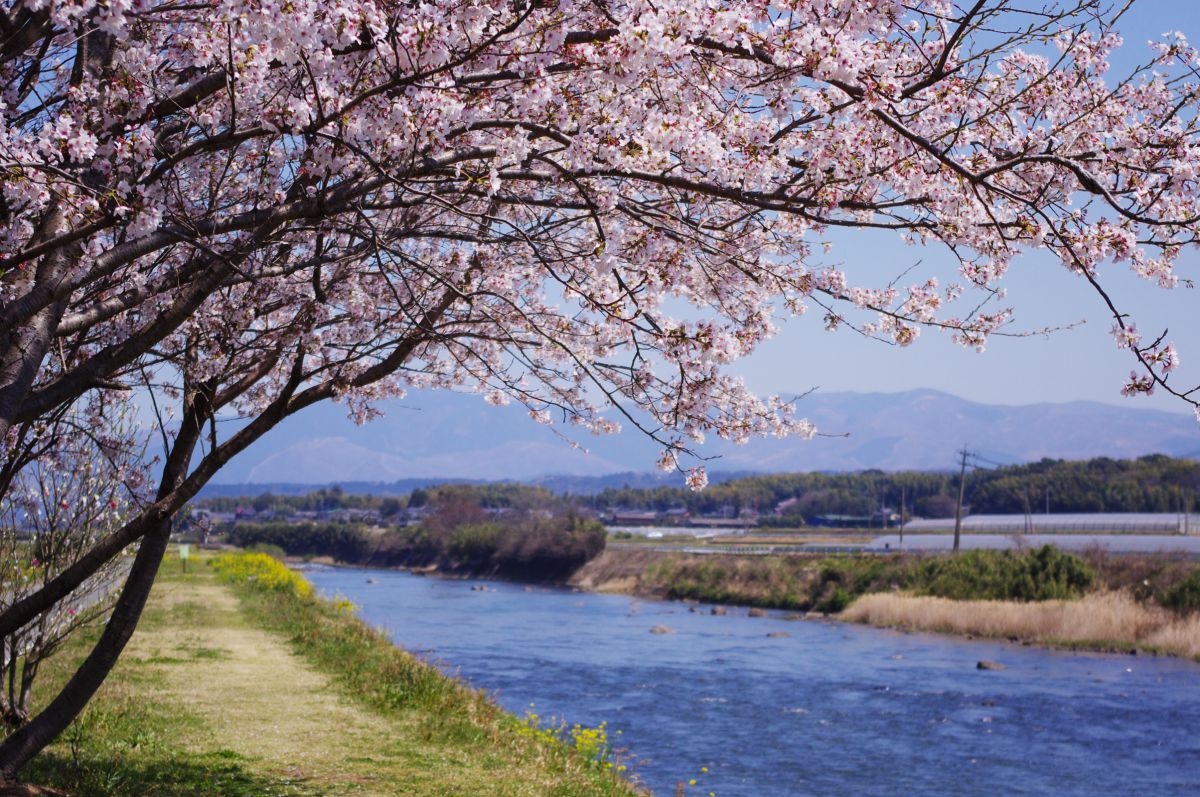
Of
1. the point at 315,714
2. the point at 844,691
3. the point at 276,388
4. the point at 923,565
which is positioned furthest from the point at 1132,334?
the point at 923,565

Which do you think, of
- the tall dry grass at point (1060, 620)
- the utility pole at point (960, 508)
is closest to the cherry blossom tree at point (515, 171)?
the tall dry grass at point (1060, 620)

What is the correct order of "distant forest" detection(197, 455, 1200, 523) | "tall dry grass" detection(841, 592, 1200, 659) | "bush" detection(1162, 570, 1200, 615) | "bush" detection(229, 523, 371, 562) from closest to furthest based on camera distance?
"tall dry grass" detection(841, 592, 1200, 659) < "bush" detection(1162, 570, 1200, 615) < "bush" detection(229, 523, 371, 562) < "distant forest" detection(197, 455, 1200, 523)

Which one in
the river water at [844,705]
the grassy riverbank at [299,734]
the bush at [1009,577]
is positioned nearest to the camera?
the grassy riverbank at [299,734]

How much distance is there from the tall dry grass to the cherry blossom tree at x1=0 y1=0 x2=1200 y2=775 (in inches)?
1308

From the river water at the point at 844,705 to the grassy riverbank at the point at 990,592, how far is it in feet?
8.25

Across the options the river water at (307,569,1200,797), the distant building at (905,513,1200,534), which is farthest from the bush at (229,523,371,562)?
the river water at (307,569,1200,797)

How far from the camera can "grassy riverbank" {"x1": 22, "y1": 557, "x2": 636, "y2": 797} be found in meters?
9.77

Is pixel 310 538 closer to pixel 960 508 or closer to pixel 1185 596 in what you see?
pixel 960 508

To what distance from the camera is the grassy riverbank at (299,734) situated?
32.0 feet

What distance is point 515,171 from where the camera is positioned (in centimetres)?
639

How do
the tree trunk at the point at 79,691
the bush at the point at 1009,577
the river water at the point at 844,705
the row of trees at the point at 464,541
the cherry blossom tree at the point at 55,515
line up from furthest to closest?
the row of trees at the point at 464,541
the bush at the point at 1009,577
the river water at the point at 844,705
the cherry blossom tree at the point at 55,515
the tree trunk at the point at 79,691

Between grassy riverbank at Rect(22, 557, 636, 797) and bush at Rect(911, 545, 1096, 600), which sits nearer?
grassy riverbank at Rect(22, 557, 636, 797)

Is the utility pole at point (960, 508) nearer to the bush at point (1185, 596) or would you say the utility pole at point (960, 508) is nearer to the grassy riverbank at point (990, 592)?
the grassy riverbank at point (990, 592)

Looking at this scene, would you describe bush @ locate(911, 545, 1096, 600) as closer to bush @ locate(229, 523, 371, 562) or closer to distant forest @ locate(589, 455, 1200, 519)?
distant forest @ locate(589, 455, 1200, 519)
